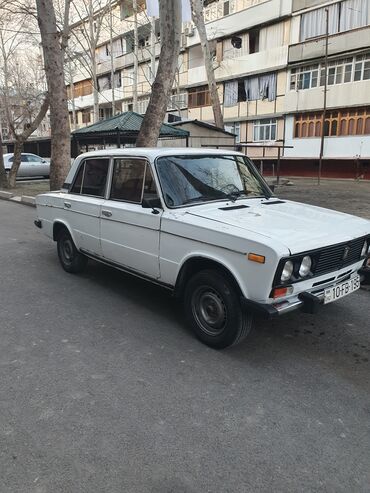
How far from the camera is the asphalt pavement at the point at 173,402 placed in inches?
90.9

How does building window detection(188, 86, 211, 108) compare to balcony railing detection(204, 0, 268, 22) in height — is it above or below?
below

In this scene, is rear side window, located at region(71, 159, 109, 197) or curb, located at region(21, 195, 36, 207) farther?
curb, located at region(21, 195, 36, 207)

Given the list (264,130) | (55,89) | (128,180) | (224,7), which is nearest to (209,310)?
(128,180)

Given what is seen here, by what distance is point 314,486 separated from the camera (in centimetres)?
223

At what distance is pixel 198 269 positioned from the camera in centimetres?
396

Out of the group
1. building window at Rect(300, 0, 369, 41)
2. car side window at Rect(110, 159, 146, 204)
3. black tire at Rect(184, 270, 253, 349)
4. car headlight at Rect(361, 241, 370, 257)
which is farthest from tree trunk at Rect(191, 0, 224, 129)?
black tire at Rect(184, 270, 253, 349)

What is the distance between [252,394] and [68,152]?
37.6 feet

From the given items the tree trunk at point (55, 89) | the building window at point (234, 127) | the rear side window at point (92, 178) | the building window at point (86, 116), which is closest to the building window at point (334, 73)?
the building window at point (234, 127)

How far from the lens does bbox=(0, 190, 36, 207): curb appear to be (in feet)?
45.3

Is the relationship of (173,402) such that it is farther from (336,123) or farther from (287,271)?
(336,123)

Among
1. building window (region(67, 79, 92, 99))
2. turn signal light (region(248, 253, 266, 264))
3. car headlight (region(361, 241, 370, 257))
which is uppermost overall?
building window (region(67, 79, 92, 99))

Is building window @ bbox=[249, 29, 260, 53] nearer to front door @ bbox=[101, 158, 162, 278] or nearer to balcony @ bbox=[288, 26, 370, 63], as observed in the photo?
balcony @ bbox=[288, 26, 370, 63]

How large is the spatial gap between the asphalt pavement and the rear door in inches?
35.8

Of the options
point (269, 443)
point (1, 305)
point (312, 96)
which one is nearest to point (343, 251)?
point (269, 443)
